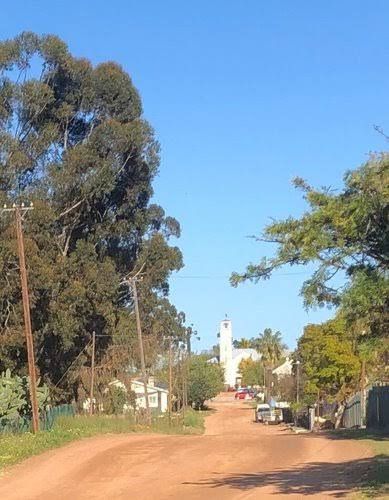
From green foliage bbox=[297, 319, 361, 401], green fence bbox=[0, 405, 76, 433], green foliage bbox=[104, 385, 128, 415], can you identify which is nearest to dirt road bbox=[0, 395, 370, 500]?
green fence bbox=[0, 405, 76, 433]

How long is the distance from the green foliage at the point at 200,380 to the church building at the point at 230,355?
68.9 metres

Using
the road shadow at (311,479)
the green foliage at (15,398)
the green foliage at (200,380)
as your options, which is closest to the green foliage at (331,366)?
the green foliage at (15,398)

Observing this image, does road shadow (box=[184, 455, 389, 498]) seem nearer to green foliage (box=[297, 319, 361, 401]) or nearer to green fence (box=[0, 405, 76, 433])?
green fence (box=[0, 405, 76, 433])

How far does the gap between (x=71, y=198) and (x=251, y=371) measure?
4451 inches

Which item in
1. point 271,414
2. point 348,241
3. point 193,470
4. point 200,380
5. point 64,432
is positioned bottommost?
point 271,414

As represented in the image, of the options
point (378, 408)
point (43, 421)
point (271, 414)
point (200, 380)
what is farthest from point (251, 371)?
point (378, 408)

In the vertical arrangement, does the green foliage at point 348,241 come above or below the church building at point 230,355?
above

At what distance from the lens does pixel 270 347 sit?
157625 millimetres

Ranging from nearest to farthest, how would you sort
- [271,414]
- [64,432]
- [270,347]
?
[64,432] < [271,414] < [270,347]

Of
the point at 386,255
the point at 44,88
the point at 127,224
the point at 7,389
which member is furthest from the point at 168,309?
the point at 386,255

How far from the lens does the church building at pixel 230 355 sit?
7283 inches

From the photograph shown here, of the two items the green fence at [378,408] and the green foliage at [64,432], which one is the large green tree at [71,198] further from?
the green fence at [378,408]

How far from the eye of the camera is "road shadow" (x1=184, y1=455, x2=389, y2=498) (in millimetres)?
16469

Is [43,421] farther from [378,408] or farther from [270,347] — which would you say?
[270,347]
